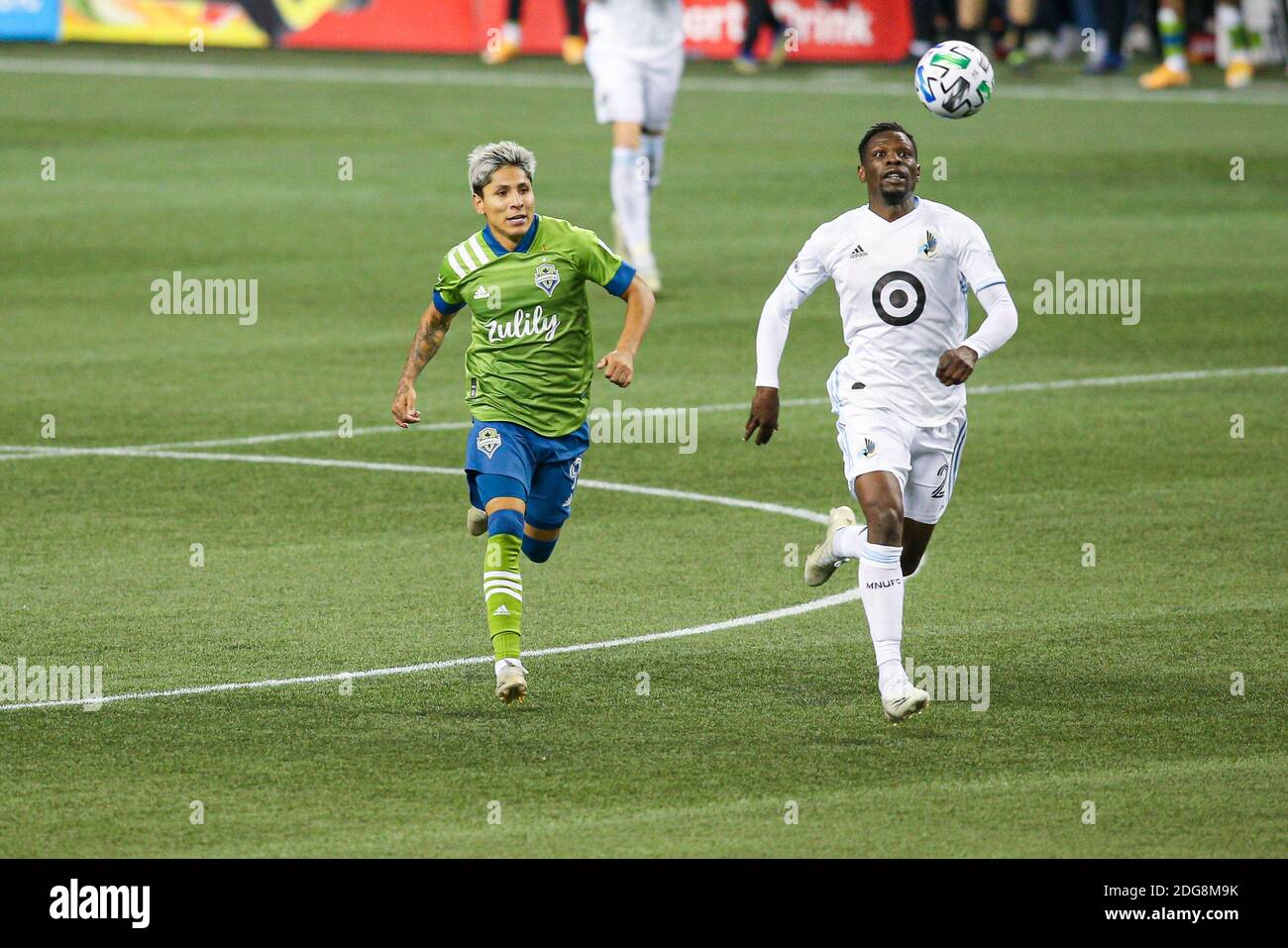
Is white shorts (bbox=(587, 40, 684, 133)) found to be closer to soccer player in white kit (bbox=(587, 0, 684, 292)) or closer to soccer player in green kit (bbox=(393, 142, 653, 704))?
soccer player in white kit (bbox=(587, 0, 684, 292))

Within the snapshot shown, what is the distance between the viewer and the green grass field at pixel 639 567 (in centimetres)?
762

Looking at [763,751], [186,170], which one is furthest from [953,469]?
[186,170]

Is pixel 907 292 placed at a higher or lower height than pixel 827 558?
higher

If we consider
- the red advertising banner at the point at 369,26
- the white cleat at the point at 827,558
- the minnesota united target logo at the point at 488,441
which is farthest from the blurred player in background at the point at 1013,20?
the minnesota united target logo at the point at 488,441

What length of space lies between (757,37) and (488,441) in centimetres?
2643

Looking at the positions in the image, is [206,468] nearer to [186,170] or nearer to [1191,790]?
[1191,790]

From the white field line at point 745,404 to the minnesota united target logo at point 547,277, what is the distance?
444 cm

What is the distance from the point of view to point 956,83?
10148 millimetres

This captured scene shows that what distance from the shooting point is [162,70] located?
34500mm

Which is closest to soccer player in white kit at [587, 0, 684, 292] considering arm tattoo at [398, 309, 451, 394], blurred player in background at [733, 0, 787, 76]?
arm tattoo at [398, 309, 451, 394]

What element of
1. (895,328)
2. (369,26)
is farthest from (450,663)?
(369,26)

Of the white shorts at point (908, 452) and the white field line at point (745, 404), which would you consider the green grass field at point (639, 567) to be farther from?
the white shorts at point (908, 452)

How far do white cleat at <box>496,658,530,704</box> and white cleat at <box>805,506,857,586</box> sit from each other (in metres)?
1.57

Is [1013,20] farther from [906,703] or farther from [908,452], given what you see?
[906,703]
